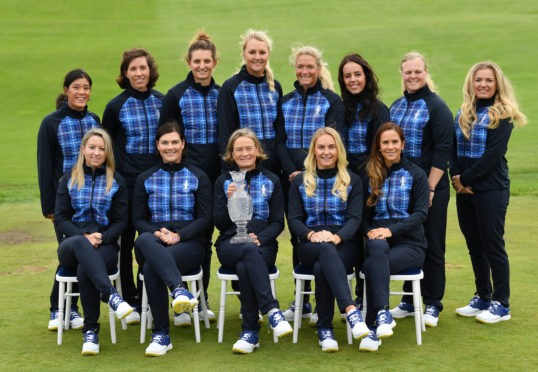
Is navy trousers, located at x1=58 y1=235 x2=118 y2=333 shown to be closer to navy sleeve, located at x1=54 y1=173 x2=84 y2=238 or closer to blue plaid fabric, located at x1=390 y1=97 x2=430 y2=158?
navy sleeve, located at x1=54 y1=173 x2=84 y2=238

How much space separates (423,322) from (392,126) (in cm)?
143

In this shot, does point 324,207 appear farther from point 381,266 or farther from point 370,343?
point 370,343

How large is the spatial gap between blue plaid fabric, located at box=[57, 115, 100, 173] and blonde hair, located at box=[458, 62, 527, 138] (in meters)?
2.84

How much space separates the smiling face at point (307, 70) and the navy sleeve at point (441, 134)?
91 cm

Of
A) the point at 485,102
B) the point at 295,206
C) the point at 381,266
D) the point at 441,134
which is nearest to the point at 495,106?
the point at 485,102

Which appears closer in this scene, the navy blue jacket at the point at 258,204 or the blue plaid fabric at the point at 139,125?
the navy blue jacket at the point at 258,204

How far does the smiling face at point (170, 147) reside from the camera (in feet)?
17.3

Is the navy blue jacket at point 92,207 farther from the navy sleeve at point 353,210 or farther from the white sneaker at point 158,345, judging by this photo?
the navy sleeve at point 353,210

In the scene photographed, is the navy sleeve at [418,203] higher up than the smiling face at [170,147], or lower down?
lower down

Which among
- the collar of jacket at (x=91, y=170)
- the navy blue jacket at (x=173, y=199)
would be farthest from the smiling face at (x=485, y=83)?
the collar of jacket at (x=91, y=170)

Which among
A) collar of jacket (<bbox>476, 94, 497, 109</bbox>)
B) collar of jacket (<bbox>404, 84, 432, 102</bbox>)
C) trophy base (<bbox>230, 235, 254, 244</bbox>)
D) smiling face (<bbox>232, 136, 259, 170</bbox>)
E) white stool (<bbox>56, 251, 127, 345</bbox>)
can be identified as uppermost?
collar of jacket (<bbox>404, 84, 432, 102</bbox>)

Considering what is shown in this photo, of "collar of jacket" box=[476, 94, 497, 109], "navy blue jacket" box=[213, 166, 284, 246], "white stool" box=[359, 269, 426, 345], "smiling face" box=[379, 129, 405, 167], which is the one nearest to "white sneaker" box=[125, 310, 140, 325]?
"navy blue jacket" box=[213, 166, 284, 246]

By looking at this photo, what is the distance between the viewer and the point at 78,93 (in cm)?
546

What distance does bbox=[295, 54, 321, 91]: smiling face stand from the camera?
17.8 ft
